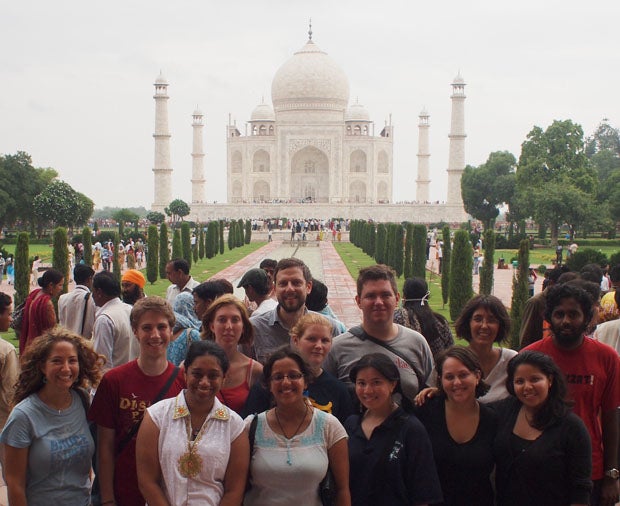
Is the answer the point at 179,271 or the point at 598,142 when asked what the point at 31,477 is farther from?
the point at 598,142

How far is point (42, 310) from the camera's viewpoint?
14.1ft

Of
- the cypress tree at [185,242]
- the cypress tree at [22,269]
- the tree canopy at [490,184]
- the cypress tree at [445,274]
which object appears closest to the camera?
the cypress tree at [22,269]

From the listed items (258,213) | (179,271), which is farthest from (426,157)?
(179,271)

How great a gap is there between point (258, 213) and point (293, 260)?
1311 inches

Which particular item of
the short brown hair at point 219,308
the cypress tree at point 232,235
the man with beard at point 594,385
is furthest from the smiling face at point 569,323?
the cypress tree at point 232,235

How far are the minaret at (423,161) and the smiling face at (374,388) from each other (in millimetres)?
37656

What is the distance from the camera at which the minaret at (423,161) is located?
3953 cm

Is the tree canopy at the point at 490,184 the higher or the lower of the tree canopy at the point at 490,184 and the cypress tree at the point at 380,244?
the higher

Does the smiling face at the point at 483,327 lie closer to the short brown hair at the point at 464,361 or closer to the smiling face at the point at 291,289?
the short brown hair at the point at 464,361

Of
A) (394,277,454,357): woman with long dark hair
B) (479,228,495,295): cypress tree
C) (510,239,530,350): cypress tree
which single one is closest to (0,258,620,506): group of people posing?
(394,277,454,357): woman with long dark hair

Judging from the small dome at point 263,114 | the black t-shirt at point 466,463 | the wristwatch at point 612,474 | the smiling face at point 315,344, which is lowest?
the wristwatch at point 612,474

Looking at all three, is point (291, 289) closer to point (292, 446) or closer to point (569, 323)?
point (292, 446)

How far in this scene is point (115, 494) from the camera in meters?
2.54

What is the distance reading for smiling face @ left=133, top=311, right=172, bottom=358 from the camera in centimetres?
262
